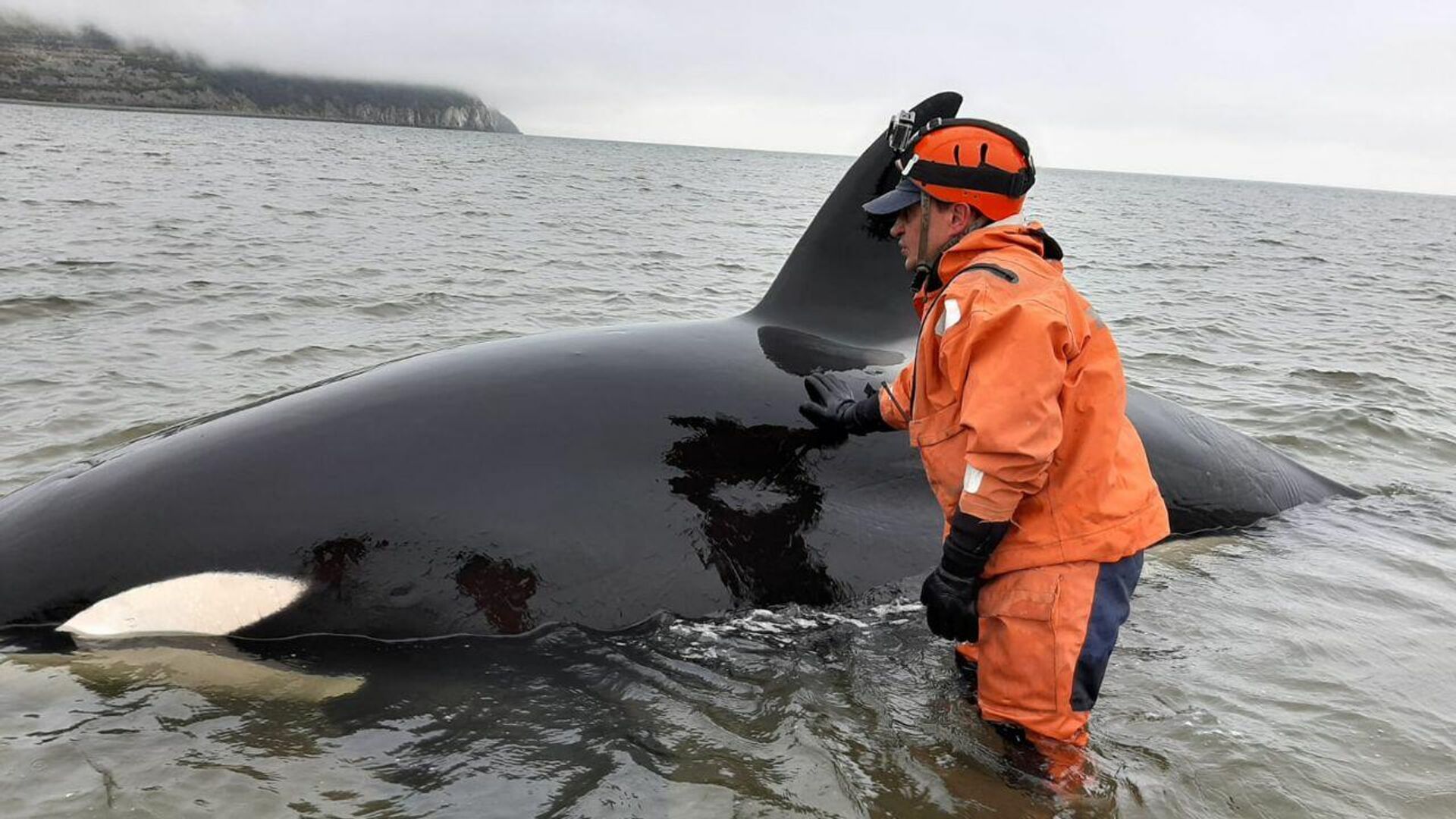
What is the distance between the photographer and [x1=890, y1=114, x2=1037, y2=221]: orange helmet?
3.54 m

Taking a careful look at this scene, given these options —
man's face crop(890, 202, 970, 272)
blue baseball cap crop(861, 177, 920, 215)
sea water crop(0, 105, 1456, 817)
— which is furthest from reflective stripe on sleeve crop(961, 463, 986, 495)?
sea water crop(0, 105, 1456, 817)

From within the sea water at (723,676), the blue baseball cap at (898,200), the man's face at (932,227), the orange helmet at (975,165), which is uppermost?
the orange helmet at (975,165)

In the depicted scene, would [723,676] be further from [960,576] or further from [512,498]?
[960,576]

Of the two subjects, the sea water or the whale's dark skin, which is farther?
the whale's dark skin

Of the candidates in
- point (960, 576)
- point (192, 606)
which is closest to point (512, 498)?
point (192, 606)

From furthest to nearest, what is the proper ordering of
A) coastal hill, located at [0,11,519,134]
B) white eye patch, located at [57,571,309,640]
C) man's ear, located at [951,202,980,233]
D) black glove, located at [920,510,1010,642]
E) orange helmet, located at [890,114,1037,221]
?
1. coastal hill, located at [0,11,519,134]
2. white eye patch, located at [57,571,309,640]
3. man's ear, located at [951,202,980,233]
4. orange helmet, located at [890,114,1037,221]
5. black glove, located at [920,510,1010,642]

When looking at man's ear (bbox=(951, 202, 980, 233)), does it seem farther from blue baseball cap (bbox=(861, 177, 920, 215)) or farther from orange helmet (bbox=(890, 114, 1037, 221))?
blue baseball cap (bbox=(861, 177, 920, 215))

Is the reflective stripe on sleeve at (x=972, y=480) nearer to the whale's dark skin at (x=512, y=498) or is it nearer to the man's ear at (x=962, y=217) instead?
the man's ear at (x=962, y=217)

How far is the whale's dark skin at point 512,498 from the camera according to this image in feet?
13.6

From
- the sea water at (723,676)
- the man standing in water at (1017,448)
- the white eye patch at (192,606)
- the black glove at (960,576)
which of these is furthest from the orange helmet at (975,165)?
the white eye patch at (192,606)

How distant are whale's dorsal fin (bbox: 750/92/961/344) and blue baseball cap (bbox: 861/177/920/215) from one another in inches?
67.8

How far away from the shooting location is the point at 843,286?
5621mm

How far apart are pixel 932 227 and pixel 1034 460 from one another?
1030 mm

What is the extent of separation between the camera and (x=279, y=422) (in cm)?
445
